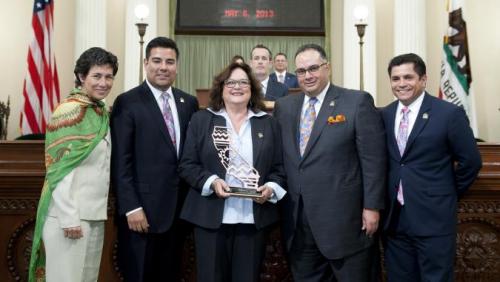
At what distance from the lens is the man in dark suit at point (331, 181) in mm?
2904

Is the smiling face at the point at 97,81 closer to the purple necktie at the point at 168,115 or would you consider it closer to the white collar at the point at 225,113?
the purple necktie at the point at 168,115

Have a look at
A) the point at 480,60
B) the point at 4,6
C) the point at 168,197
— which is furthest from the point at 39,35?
the point at 480,60

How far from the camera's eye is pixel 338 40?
1138 cm

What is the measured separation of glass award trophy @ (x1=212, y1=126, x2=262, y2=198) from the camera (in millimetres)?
2854

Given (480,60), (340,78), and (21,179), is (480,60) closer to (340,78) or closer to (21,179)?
(340,78)

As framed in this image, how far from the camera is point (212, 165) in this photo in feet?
9.59

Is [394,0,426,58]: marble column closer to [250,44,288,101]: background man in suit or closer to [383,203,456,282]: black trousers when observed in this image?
[250,44,288,101]: background man in suit

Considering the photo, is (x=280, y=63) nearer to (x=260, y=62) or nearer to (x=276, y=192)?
(x=260, y=62)

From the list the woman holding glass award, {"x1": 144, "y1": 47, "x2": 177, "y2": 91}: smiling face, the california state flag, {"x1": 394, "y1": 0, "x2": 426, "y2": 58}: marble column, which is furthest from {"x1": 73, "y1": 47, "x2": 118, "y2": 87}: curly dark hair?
{"x1": 394, "y1": 0, "x2": 426, "y2": 58}: marble column

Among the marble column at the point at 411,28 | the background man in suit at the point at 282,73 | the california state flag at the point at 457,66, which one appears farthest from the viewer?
the marble column at the point at 411,28

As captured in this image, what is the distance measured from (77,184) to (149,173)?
41 cm

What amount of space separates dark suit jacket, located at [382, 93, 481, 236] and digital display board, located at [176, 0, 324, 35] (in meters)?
8.68

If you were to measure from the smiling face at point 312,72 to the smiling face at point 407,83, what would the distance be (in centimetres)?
40

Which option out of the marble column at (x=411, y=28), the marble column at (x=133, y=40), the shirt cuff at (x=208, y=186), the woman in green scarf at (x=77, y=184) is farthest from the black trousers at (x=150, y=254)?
the marble column at (x=411, y=28)
